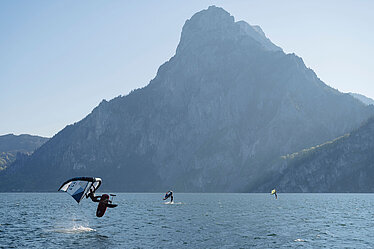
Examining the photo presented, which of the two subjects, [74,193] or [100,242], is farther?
[74,193]

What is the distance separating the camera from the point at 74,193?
60.5 metres

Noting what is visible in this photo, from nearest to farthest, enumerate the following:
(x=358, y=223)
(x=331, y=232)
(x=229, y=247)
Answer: (x=229, y=247), (x=331, y=232), (x=358, y=223)

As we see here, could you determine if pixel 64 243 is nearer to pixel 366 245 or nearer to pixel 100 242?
pixel 100 242

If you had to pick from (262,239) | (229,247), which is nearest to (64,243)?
(229,247)

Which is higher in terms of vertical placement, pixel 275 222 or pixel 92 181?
pixel 92 181

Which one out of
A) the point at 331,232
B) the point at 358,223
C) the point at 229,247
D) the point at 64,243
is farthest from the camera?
the point at 358,223

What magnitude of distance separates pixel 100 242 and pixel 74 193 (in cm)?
1367

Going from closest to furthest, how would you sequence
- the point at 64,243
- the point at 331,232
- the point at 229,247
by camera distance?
1. the point at 229,247
2. the point at 64,243
3. the point at 331,232

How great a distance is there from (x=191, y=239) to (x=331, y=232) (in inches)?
827

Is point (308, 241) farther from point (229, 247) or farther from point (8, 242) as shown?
point (8, 242)

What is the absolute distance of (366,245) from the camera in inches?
1847

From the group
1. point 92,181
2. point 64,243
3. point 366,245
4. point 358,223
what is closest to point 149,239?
point 64,243

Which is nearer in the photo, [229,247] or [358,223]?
[229,247]

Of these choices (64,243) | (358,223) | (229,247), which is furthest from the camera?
(358,223)
